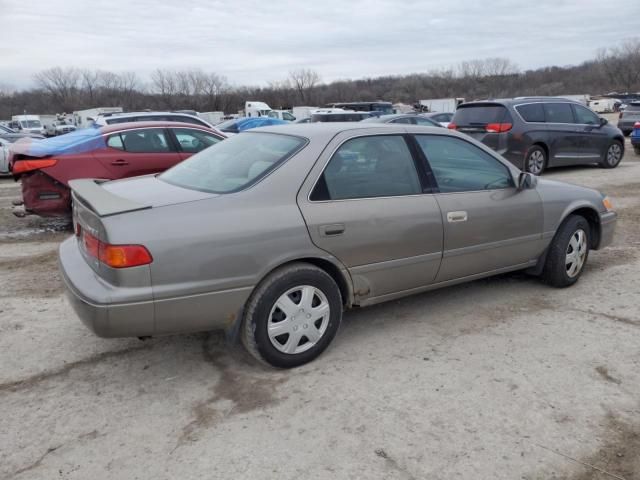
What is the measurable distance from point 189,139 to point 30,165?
7.00 feet

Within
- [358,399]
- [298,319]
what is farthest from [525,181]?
[358,399]

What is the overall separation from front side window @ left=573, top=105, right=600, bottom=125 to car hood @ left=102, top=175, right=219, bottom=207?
442 inches

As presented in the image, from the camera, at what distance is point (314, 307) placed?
11.2ft

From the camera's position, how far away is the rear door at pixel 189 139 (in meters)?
7.74

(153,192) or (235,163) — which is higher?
(235,163)

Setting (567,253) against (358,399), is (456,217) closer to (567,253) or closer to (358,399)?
(567,253)

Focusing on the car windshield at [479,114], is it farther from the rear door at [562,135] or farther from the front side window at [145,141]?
the front side window at [145,141]

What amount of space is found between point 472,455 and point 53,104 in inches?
3840

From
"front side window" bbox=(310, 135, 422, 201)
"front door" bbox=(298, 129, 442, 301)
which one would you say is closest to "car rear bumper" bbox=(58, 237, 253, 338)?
"front door" bbox=(298, 129, 442, 301)

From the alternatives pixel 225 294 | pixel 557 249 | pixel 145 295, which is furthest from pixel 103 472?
pixel 557 249

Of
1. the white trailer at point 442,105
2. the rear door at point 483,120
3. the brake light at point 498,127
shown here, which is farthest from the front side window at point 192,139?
the white trailer at point 442,105

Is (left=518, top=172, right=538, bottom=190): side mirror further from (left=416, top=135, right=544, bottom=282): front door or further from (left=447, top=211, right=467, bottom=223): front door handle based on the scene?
(left=447, top=211, right=467, bottom=223): front door handle

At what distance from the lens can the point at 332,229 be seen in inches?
134

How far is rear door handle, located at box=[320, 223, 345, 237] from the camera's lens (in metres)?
3.36
